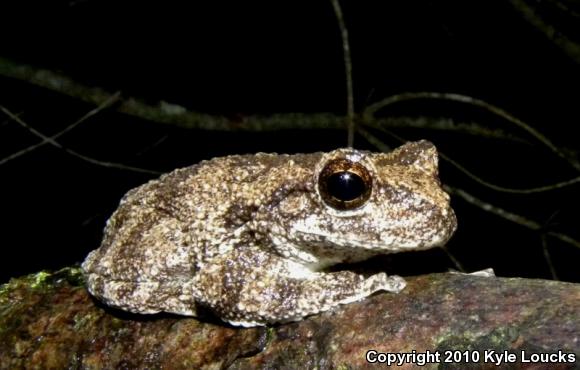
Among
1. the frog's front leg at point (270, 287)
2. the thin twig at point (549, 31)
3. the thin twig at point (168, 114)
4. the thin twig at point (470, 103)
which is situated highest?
the thin twig at point (549, 31)

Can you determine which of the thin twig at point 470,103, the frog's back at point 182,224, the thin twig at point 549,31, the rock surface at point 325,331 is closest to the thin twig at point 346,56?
the thin twig at point 470,103

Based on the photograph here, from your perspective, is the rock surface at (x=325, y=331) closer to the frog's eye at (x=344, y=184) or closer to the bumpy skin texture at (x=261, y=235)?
the bumpy skin texture at (x=261, y=235)

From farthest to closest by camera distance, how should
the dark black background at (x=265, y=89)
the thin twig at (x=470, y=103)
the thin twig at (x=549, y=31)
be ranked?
the dark black background at (x=265, y=89), the thin twig at (x=549, y=31), the thin twig at (x=470, y=103)

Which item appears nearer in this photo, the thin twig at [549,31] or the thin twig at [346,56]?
the thin twig at [346,56]

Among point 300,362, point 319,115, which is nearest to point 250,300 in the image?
point 300,362

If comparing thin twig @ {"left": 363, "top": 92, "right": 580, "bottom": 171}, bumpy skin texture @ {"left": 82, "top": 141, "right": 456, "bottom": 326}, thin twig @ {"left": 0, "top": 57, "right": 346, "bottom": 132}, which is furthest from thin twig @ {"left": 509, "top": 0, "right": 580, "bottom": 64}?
bumpy skin texture @ {"left": 82, "top": 141, "right": 456, "bottom": 326}

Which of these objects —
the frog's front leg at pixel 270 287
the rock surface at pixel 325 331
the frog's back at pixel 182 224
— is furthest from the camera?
the frog's back at pixel 182 224

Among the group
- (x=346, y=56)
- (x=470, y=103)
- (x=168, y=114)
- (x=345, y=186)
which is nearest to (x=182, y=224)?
(x=345, y=186)
